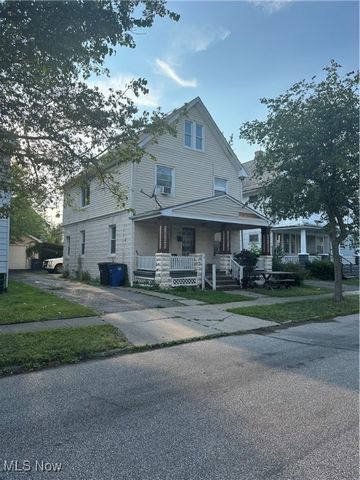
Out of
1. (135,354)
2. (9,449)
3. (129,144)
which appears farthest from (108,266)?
(9,449)

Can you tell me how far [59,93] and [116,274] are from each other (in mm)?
10912

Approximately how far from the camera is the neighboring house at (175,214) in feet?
54.5

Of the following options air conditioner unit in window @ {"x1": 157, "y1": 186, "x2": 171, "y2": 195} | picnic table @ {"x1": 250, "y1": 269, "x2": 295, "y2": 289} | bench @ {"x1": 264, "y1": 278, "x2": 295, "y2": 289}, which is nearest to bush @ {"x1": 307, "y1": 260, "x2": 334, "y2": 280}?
picnic table @ {"x1": 250, "y1": 269, "x2": 295, "y2": 289}

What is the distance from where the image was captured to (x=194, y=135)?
20578 millimetres

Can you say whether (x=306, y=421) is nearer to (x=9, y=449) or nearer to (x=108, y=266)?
(x=9, y=449)

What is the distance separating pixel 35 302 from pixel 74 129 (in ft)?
18.8

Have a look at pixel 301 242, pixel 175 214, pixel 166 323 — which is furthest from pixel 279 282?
pixel 301 242

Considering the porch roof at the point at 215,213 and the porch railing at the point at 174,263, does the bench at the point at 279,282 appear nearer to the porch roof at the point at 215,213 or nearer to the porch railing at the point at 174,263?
the porch roof at the point at 215,213

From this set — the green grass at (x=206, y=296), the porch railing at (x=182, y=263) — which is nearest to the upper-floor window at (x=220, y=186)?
the porch railing at (x=182, y=263)

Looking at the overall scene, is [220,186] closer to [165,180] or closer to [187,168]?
[187,168]

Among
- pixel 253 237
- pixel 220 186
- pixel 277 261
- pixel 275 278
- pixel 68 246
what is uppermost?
pixel 220 186

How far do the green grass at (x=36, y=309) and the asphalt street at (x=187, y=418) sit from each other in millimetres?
3525

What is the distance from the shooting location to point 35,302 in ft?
36.8

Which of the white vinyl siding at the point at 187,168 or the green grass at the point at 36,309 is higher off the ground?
the white vinyl siding at the point at 187,168
